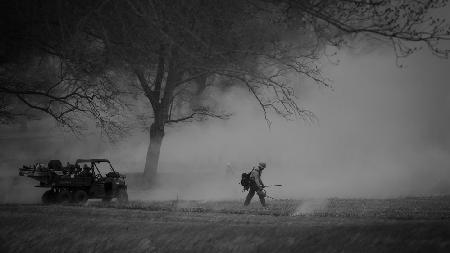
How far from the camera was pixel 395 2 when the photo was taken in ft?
30.7

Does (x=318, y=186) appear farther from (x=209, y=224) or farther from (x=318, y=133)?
(x=209, y=224)

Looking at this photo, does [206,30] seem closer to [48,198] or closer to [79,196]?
[79,196]

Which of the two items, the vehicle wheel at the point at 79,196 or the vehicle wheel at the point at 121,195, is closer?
the vehicle wheel at the point at 79,196

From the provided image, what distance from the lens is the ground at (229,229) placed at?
8039 mm

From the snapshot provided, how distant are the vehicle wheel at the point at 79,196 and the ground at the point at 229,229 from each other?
3.75m

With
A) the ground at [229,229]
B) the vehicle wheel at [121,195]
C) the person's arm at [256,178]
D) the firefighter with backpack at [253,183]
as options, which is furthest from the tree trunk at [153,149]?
the ground at [229,229]

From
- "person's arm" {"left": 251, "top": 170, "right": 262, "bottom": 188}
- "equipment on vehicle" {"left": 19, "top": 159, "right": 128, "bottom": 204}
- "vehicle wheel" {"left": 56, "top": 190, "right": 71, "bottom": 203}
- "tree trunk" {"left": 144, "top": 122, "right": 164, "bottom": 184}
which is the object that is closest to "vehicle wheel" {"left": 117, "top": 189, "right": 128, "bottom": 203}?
"equipment on vehicle" {"left": 19, "top": 159, "right": 128, "bottom": 204}

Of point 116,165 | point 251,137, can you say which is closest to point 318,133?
point 251,137

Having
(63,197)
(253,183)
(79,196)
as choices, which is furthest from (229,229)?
(63,197)

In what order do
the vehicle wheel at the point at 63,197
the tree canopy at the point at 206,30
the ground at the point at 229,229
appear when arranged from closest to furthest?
1. the ground at the point at 229,229
2. the tree canopy at the point at 206,30
3. the vehicle wheel at the point at 63,197

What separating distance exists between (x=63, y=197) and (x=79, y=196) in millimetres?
511

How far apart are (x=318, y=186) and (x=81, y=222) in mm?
15058

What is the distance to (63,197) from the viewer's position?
1897 cm

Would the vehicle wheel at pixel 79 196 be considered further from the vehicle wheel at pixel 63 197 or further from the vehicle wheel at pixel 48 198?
the vehicle wheel at pixel 48 198
